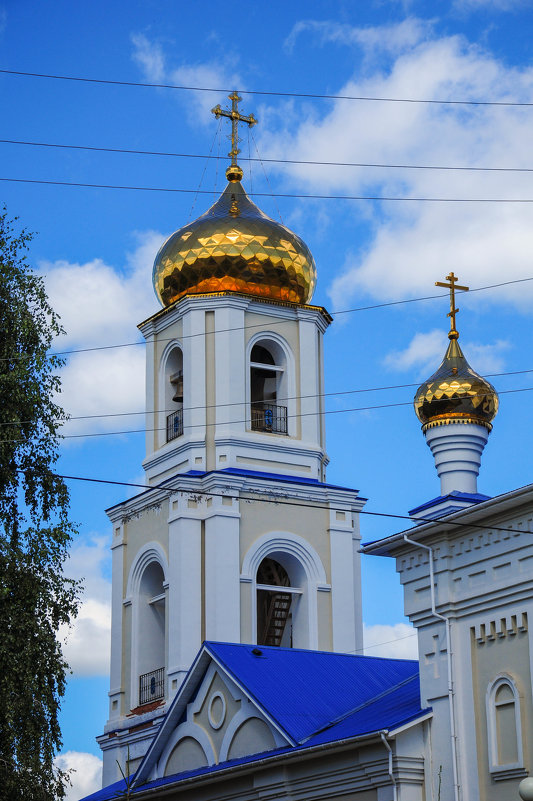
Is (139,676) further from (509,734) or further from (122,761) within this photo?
(509,734)

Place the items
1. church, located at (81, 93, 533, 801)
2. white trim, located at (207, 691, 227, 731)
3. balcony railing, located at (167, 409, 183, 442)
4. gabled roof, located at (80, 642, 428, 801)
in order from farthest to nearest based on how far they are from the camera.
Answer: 1. balcony railing, located at (167, 409, 183, 442)
2. white trim, located at (207, 691, 227, 731)
3. gabled roof, located at (80, 642, 428, 801)
4. church, located at (81, 93, 533, 801)

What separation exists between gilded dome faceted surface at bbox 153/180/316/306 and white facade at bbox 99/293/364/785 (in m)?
0.41

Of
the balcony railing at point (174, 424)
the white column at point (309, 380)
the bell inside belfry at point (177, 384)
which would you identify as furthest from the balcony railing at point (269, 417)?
the bell inside belfry at point (177, 384)

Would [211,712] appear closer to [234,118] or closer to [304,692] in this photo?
[304,692]

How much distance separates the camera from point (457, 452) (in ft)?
81.0

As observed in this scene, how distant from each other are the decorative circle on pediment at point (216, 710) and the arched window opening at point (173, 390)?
29.0 feet

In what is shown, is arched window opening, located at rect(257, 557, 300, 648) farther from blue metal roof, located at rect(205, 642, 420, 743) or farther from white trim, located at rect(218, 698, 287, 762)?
white trim, located at rect(218, 698, 287, 762)

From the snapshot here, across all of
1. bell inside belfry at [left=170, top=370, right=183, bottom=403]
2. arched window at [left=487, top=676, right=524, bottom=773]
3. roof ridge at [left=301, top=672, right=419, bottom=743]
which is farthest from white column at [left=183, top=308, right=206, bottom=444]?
arched window at [left=487, top=676, right=524, bottom=773]

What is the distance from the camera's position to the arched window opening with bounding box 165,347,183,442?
95.6ft

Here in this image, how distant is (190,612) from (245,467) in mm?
2844

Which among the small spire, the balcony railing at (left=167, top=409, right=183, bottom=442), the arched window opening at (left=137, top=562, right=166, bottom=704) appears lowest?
the arched window opening at (left=137, top=562, right=166, bottom=704)

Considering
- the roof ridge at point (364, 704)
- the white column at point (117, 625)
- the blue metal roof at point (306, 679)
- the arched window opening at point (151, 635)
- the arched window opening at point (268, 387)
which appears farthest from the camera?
the arched window opening at point (268, 387)

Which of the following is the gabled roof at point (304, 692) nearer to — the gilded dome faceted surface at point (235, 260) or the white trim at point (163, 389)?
the white trim at point (163, 389)

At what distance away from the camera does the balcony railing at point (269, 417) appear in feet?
93.9
